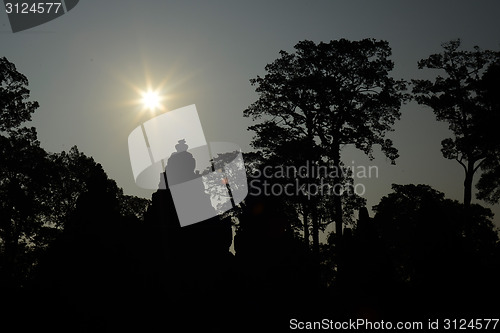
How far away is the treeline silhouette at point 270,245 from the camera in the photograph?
1236 centimetres

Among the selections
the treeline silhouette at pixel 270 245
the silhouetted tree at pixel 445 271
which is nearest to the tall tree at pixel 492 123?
the treeline silhouette at pixel 270 245

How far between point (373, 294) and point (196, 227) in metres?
8.20

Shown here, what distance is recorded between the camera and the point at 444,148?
29.6m

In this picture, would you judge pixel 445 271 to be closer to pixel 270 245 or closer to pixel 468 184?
pixel 270 245

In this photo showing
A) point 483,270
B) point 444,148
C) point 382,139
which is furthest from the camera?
point 444,148

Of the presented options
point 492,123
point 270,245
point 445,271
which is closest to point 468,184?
point 492,123

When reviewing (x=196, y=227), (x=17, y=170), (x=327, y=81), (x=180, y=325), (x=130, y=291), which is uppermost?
(x=327, y=81)

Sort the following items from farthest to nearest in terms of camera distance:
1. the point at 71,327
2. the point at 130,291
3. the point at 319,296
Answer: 1. the point at 319,296
2. the point at 130,291
3. the point at 71,327

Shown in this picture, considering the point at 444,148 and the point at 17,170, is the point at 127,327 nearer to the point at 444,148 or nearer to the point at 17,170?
the point at 17,170

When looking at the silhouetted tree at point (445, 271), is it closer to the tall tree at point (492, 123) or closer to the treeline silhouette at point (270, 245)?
the treeline silhouette at point (270, 245)

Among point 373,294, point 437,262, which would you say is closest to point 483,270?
point 437,262

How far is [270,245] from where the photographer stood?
16.7 m

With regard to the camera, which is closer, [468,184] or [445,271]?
[445,271]

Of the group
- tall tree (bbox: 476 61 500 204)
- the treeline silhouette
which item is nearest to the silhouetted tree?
the treeline silhouette
